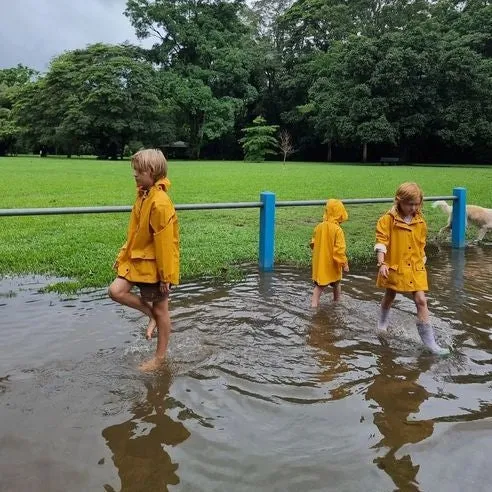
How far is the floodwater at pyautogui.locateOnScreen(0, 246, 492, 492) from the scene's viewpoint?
284 centimetres

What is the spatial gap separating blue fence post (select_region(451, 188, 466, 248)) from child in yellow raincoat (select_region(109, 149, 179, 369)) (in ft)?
23.4

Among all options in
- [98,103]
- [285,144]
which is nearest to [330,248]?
[285,144]

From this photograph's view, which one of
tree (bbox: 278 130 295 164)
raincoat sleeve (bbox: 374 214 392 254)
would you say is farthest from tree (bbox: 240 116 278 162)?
raincoat sleeve (bbox: 374 214 392 254)

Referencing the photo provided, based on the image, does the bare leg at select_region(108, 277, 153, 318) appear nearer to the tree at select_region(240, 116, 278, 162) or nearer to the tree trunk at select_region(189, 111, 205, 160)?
the tree at select_region(240, 116, 278, 162)

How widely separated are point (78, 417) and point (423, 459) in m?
2.01

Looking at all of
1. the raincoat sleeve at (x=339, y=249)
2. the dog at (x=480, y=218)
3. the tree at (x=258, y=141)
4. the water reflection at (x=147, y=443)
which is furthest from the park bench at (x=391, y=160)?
the water reflection at (x=147, y=443)

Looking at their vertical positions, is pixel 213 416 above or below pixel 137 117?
below

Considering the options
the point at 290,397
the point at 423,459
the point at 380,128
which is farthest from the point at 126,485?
the point at 380,128

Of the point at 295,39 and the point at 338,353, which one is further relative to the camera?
the point at 295,39

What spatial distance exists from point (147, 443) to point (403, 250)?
272 cm

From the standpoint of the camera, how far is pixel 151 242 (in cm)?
385

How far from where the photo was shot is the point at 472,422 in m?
3.39

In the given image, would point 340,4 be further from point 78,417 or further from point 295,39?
point 78,417

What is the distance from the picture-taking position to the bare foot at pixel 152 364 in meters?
4.06
